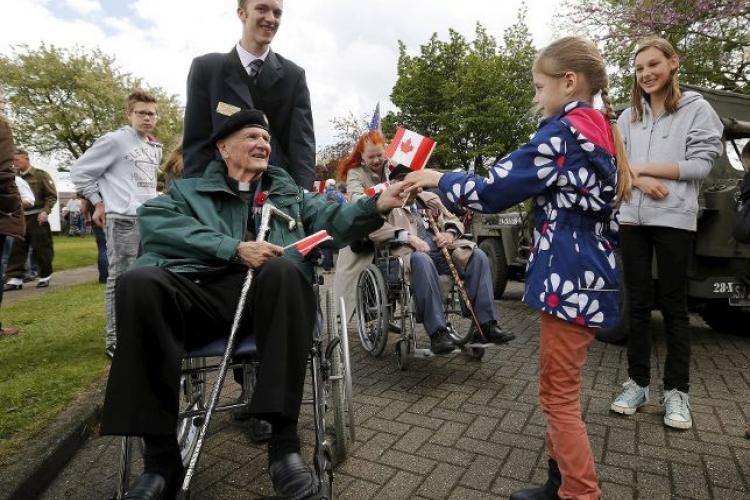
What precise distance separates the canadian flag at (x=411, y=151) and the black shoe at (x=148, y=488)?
1611 millimetres

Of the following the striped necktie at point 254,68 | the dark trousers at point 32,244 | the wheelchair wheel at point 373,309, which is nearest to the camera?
the striped necktie at point 254,68

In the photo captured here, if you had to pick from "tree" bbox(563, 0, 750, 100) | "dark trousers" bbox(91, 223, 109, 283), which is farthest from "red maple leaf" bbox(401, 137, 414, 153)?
"tree" bbox(563, 0, 750, 100)

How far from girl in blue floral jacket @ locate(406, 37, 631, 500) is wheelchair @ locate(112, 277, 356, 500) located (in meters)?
0.90

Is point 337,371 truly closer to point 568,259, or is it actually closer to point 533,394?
point 568,259

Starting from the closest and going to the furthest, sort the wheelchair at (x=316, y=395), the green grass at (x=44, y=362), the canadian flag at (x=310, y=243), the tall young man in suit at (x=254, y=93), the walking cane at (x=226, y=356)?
the walking cane at (x=226, y=356)
the wheelchair at (x=316, y=395)
the canadian flag at (x=310, y=243)
the green grass at (x=44, y=362)
the tall young man in suit at (x=254, y=93)

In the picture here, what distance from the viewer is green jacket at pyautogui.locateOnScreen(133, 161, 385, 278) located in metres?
2.22

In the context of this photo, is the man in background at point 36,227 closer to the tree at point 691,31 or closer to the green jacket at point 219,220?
the green jacket at point 219,220

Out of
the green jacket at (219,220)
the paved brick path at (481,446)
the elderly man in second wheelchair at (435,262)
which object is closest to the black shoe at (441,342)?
the elderly man in second wheelchair at (435,262)

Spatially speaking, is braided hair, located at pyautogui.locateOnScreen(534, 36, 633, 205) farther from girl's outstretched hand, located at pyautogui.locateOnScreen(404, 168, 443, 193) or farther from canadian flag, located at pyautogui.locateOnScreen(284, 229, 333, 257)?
canadian flag, located at pyautogui.locateOnScreen(284, 229, 333, 257)

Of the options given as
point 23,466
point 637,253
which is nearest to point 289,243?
point 23,466

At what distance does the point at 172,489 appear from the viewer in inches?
72.0

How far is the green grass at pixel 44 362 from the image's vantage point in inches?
107

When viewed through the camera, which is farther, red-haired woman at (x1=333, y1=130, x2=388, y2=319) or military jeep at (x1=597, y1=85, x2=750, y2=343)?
red-haired woman at (x1=333, y1=130, x2=388, y2=319)

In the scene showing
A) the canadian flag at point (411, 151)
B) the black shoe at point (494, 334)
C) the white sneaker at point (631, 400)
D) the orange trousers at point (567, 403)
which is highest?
the canadian flag at point (411, 151)
